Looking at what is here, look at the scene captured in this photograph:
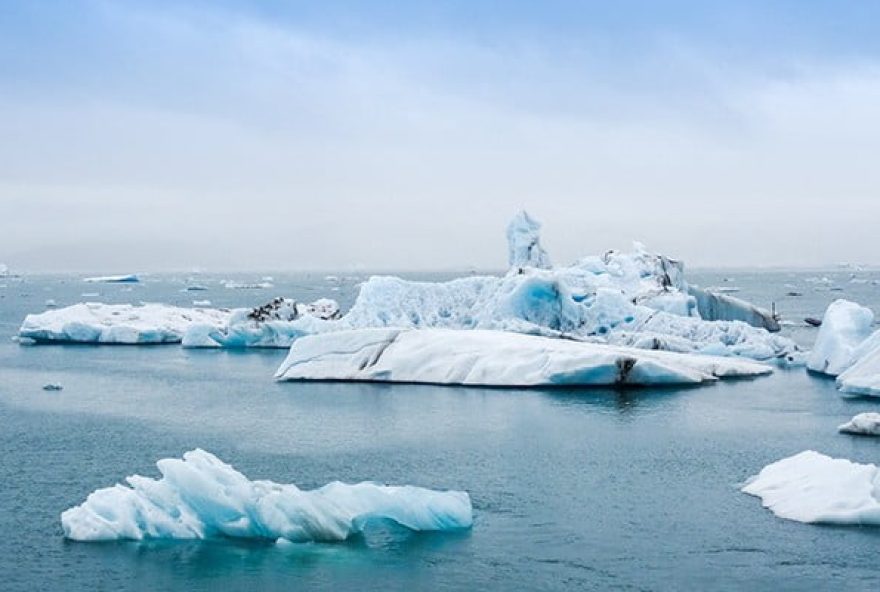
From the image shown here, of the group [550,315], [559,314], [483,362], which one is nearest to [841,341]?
[559,314]

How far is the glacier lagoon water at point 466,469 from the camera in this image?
38.4 feet

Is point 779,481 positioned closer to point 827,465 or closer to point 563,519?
point 827,465

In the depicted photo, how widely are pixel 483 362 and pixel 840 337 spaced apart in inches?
416

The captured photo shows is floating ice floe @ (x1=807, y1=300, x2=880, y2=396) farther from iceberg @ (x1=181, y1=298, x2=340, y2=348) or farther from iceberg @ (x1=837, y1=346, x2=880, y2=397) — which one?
iceberg @ (x1=181, y1=298, x2=340, y2=348)

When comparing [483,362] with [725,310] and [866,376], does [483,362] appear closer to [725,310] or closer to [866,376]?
[866,376]

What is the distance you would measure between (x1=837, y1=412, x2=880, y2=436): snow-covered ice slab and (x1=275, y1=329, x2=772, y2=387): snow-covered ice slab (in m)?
7.47

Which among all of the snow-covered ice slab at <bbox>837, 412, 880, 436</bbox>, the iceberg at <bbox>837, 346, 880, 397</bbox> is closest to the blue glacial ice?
the iceberg at <bbox>837, 346, 880, 397</bbox>

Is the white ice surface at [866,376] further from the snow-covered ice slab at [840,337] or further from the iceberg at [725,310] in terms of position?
the iceberg at [725,310]

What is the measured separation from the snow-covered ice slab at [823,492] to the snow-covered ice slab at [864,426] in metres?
5.10

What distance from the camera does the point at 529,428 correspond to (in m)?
21.4

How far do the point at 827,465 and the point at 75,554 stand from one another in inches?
400

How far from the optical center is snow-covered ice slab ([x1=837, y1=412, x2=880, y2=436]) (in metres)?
20.1

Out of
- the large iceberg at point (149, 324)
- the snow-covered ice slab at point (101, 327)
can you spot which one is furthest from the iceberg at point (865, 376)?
the snow-covered ice slab at point (101, 327)

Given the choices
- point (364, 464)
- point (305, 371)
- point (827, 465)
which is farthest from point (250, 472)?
point (305, 371)
